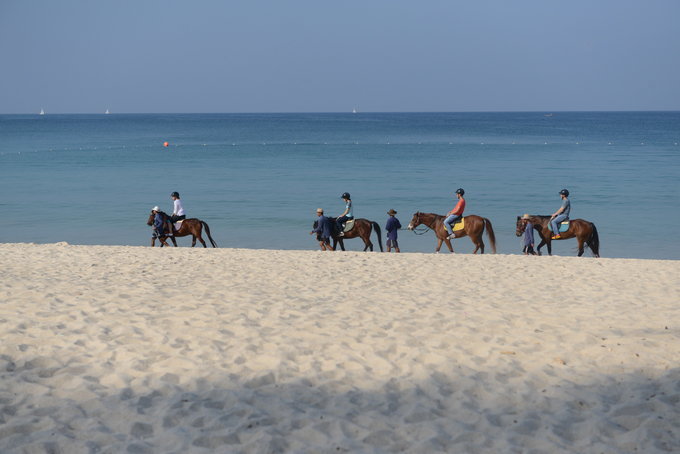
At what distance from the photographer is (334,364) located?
7.87m

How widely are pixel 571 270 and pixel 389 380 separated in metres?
8.68

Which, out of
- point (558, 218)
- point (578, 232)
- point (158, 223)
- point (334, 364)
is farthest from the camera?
point (158, 223)

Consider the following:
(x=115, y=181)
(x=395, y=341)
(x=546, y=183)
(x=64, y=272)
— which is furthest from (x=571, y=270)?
(x=115, y=181)

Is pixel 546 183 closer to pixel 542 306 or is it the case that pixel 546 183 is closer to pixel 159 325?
pixel 542 306

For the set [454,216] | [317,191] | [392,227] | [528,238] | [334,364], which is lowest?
[317,191]

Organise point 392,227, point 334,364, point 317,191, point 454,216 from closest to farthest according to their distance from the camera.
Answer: point 334,364 → point 392,227 → point 454,216 → point 317,191

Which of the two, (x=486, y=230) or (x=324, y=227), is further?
(x=486, y=230)

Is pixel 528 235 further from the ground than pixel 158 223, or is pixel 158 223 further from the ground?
pixel 158 223

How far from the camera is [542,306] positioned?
11055mm

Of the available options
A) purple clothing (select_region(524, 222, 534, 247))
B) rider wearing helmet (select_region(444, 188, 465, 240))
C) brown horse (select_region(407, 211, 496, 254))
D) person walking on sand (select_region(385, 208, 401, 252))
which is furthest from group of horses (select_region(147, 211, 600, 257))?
person walking on sand (select_region(385, 208, 401, 252))

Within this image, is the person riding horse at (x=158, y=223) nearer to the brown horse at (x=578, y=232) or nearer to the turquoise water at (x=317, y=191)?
the turquoise water at (x=317, y=191)

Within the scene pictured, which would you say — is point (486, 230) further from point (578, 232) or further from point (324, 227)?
point (324, 227)

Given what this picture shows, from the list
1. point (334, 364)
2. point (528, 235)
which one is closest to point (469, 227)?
point (528, 235)

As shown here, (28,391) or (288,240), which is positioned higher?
(28,391)
